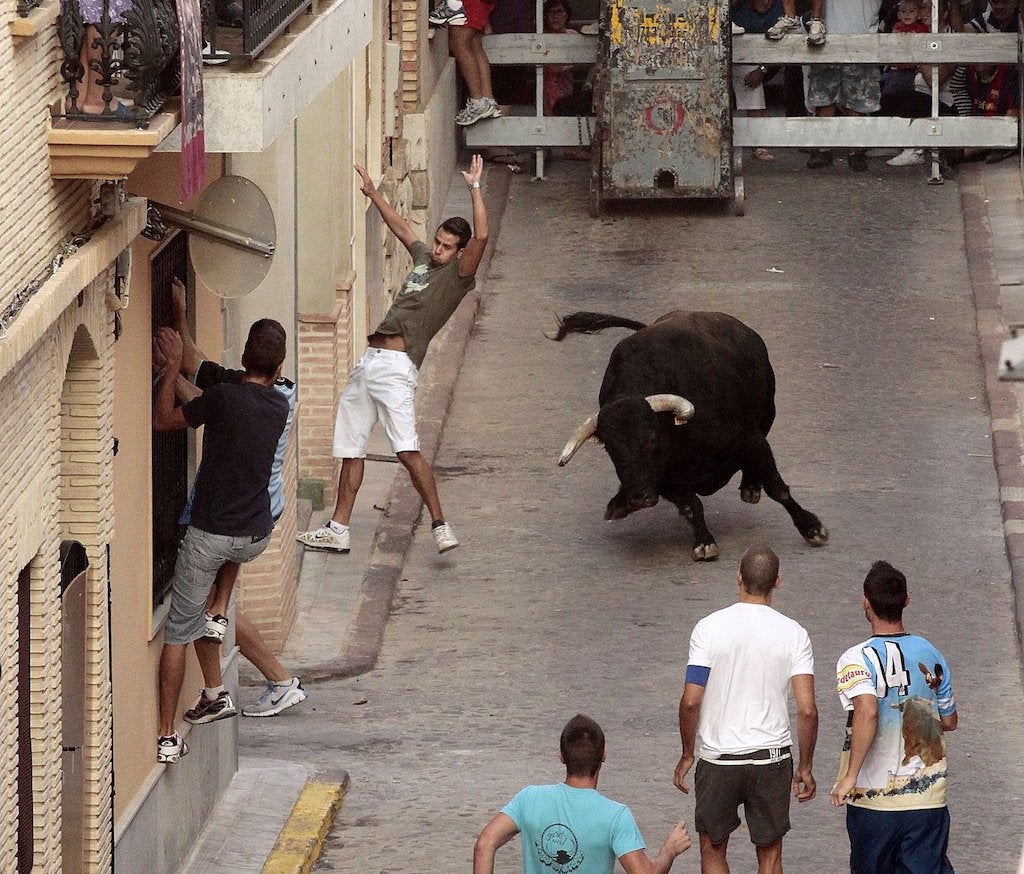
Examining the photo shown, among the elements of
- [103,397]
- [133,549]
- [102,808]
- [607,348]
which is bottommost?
[607,348]

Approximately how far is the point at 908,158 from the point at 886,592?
16.9 meters

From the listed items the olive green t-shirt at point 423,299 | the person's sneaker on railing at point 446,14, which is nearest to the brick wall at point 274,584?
Answer: the olive green t-shirt at point 423,299

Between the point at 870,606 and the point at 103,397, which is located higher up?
the point at 103,397

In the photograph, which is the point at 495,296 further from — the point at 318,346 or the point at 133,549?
the point at 133,549

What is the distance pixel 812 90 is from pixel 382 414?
11.1m

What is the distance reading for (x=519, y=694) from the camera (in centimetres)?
1325

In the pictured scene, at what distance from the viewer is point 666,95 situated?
23.1 metres

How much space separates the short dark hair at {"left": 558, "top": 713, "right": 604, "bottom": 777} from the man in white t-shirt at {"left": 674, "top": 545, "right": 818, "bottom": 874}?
1.36 meters

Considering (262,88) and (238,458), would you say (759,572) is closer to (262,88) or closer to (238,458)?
(238,458)

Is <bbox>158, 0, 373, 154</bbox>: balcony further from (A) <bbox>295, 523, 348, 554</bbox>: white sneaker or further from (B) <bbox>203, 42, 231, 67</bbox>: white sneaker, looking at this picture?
(A) <bbox>295, 523, 348, 554</bbox>: white sneaker

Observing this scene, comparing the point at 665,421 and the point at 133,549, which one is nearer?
the point at 133,549

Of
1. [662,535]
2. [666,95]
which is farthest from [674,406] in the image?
[666,95]

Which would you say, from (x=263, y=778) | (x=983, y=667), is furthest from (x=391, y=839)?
(x=983, y=667)

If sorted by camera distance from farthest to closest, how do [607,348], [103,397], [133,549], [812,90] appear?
[812,90]
[607,348]
[133,549]
[103,397]
